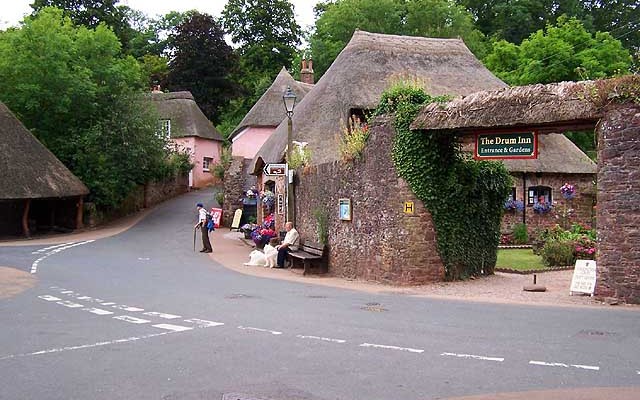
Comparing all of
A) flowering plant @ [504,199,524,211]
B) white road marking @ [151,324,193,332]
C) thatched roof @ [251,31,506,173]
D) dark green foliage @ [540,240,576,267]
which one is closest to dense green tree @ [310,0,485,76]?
thatched roof @ [251,31,506,173]

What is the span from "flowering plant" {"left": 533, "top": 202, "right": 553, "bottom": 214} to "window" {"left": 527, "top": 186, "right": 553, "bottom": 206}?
0.20 m

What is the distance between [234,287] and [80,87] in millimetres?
23743

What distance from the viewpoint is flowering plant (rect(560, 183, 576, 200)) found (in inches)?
1054

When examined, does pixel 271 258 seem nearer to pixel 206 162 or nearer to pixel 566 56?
pixel 566 56

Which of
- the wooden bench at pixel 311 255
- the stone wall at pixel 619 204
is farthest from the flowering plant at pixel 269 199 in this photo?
the stone wall at pixel 619 204

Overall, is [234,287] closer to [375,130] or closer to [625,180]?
[375,130]

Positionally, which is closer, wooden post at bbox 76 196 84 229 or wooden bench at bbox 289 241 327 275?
wooden bench at bbox 289 241 327 275

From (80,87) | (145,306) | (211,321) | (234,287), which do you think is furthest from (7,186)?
(211,321)

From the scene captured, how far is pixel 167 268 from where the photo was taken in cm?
1930

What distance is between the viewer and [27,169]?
31.4 meters

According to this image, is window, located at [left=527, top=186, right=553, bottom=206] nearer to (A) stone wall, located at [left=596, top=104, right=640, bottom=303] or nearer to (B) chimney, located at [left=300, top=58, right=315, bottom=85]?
(A) stone wall, located at [left=596, top=104, right=640, bottom=303]

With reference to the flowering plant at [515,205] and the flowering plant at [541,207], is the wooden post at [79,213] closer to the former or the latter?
the flowering plant at [515,205]

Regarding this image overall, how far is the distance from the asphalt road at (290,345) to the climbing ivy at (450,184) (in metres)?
2.87

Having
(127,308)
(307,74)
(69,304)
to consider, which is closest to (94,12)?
(307,74)
